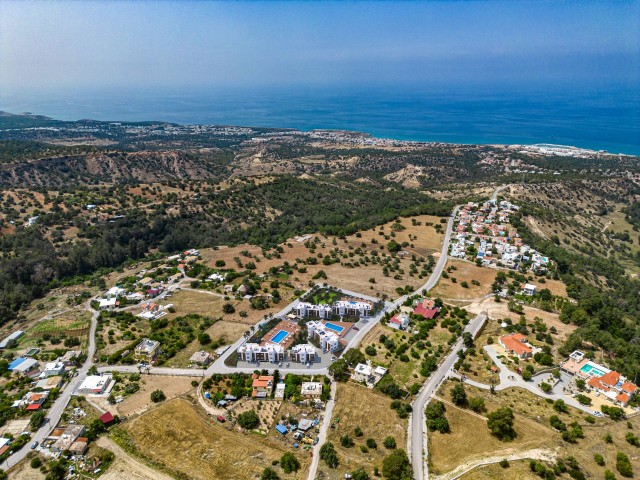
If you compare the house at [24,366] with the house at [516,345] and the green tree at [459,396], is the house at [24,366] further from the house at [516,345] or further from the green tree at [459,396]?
the house at [516,345]

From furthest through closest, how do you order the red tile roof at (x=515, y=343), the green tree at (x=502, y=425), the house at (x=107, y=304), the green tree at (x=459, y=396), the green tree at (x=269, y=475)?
the house at (x=107, y=304), the red tile roof at (x=515, y=343), the green tree at (x=459, y=396), the green tree at (x=502, y=425), the green tree at (x=269, y=475)

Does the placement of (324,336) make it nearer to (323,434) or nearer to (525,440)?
(323,434)

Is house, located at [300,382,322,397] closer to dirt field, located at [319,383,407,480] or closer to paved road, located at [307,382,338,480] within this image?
paved road, located at [307,382,338,480]

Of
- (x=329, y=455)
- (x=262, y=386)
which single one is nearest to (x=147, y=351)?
(x=262, y=386)

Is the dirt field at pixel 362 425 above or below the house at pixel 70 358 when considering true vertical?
below

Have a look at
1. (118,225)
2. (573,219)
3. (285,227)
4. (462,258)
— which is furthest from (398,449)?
(573,219)

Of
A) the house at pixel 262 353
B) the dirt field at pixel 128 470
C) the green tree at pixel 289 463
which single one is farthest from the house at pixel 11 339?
the green tree at pixel 289 463

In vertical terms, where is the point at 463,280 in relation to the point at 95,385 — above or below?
below
